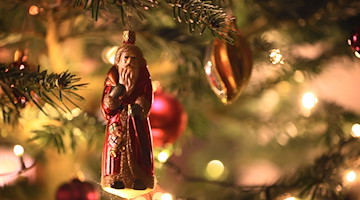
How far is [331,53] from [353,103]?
593 millimetres

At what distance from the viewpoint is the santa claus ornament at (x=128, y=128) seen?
0.73 meters

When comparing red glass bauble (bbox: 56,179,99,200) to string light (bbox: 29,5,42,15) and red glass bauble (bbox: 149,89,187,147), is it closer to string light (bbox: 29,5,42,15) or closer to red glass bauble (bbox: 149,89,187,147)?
red glass bauble (bbox: 149,89,187,147)

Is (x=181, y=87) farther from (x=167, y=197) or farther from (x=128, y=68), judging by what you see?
(x=128, y=68)

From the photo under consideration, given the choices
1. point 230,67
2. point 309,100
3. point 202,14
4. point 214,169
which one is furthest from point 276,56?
point 214,169

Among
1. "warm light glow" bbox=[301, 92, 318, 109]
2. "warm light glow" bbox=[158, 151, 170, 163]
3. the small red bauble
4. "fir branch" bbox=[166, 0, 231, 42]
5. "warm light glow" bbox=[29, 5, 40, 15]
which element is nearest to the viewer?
"fir branch" bbox=[166, 0, 231, 42]

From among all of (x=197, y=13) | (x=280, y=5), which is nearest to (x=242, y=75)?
(x=197, y=13)

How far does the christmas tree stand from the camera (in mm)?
859

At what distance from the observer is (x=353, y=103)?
1.75 meters

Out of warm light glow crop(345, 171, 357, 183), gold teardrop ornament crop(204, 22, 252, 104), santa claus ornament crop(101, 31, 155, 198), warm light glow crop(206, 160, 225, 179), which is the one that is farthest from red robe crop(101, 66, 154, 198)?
warm light glow crop(206, 160, 225, 179)

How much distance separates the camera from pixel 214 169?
4.91 ft

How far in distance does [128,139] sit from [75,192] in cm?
25

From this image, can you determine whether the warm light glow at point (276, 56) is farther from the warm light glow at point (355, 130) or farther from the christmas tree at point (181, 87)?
the warm light glow at point (355, 130)

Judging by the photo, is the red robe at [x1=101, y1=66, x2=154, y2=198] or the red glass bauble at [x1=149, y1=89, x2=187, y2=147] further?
the red glass bauble at [x1=149, y1=89, x2=187, y2=147]

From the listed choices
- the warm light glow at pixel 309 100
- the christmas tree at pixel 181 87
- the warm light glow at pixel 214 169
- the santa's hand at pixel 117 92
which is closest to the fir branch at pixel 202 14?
the christmas tree at pixel 181 87
